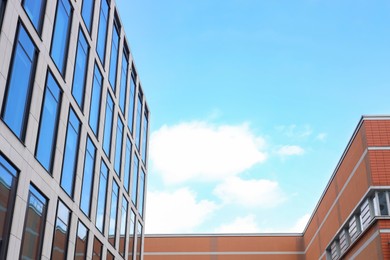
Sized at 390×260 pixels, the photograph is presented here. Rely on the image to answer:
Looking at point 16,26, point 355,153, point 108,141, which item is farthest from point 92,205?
point 355,153

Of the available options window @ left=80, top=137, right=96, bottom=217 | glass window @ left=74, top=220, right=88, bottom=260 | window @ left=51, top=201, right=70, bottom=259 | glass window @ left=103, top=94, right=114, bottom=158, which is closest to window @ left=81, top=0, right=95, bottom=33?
glass window @ left=103, top=94, right=114, bottom=158

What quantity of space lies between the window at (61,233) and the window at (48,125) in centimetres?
237

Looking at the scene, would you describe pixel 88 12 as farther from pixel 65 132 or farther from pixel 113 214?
pixel 113 214

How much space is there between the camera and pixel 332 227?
39.3m

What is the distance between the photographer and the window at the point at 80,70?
27094 millimetres

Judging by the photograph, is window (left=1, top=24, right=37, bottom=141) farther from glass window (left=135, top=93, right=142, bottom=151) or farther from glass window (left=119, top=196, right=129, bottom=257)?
glass window (left=135, top=93, right=142, bottom=151)

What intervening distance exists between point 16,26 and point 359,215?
23.0 metres

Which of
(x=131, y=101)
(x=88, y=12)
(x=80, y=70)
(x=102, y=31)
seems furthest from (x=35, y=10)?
(x=131, y=101)

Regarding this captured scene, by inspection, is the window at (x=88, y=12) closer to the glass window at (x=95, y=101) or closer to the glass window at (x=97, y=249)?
the glass window at (x=95, y=101)

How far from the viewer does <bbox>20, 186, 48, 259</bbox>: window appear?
2036cm

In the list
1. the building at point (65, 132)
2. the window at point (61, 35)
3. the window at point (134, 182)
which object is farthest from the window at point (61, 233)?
the window at point (134, 182)

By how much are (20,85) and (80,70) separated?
7.81 meters

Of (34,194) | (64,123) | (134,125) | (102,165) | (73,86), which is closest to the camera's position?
(34,194)

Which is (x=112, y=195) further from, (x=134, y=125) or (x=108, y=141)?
(x=134, y=125)
